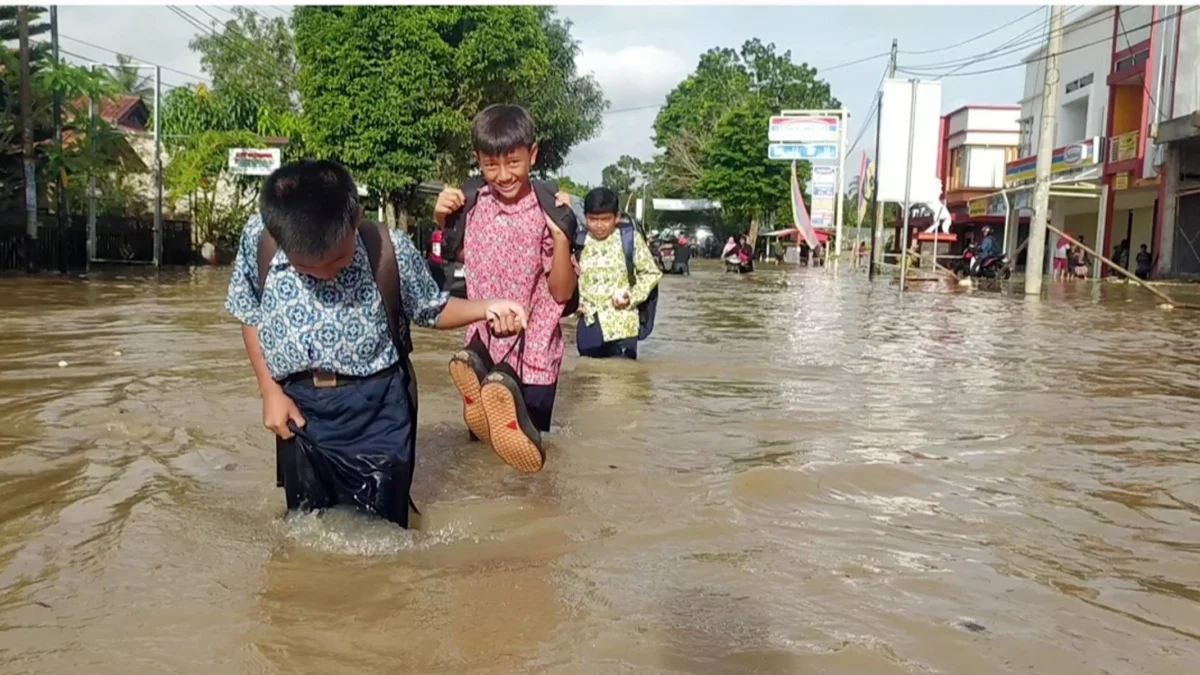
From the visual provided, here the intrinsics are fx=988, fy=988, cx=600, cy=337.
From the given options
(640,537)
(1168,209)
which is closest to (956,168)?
(1168,209)

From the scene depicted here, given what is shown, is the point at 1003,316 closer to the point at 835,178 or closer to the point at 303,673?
the point at 303,673

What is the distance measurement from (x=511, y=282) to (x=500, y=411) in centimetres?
62

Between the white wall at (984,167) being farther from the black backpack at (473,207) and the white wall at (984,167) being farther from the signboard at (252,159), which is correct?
the black backpack at (473,207)

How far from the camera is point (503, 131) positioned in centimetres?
355

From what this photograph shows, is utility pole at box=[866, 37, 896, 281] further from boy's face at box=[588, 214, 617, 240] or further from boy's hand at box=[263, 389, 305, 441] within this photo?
boy's hand at box=[263, 389, 305, 441]

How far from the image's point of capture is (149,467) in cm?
401

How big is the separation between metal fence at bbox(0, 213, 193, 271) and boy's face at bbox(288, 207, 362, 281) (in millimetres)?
17235

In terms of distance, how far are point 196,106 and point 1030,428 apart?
2820 centimetres

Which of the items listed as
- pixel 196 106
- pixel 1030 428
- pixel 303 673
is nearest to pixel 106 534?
pixel 303 673

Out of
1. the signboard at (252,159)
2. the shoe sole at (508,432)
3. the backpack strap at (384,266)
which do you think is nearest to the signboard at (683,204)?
the signboard at (252,159)

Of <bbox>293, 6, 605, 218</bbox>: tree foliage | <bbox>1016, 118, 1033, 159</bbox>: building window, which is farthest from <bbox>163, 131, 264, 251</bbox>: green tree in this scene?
<bbox>1016, 118, 1033, 159</bbox>: building window

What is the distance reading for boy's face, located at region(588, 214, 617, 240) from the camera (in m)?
6.18

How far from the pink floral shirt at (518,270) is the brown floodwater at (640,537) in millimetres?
495

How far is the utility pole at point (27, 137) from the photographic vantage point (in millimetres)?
16359
